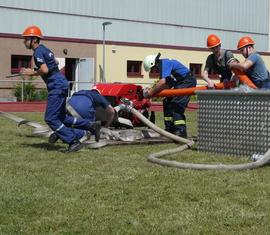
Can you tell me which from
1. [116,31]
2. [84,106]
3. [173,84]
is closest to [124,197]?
[84,106]

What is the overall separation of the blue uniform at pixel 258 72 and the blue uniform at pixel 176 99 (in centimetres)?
163

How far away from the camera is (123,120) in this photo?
32.3ft

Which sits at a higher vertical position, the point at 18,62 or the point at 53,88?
the point at 18,62

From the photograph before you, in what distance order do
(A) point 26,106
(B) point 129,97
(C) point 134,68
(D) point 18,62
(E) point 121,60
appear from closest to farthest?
(B) point 129,97
(A) point 26,106
(D) point 18,62
(E) point 121,60
(C) point 134,68

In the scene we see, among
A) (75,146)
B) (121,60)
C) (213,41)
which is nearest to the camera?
(75,146)

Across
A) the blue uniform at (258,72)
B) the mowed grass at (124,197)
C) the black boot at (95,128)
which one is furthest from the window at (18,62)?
the mowed grass at (124,197)

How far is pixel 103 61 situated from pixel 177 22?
8399 mm

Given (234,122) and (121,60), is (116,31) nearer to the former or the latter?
(121,60)

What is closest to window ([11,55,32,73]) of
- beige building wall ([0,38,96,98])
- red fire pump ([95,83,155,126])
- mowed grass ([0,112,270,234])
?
beige building wall ([0,38,96,98])

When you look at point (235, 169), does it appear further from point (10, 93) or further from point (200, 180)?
point (10, 93)

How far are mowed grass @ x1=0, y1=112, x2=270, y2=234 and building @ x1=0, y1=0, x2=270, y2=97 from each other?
19.0m

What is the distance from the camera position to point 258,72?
8.17 m

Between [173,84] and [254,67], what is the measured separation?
76.2 inches

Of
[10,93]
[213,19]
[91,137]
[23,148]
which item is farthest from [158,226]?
[213,19]
